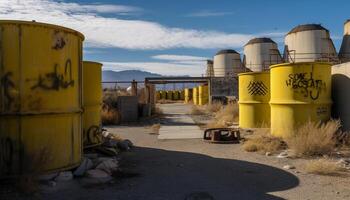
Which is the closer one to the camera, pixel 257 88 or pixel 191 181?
pixel 191 181

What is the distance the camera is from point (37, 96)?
25.3 feet

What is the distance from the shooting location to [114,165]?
31.1 feet

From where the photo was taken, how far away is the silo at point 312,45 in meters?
41.1

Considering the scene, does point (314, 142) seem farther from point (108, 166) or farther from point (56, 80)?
point (56, 80)

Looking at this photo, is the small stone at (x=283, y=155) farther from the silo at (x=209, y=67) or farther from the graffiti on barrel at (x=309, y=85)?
the silo at (x=209, y=67)

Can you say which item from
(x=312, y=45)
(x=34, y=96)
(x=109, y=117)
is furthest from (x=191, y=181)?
(x=312, y=45)

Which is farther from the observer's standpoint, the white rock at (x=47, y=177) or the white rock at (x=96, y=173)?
the white rock at (x=96, y=173)

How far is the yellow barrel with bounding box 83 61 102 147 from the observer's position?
11.4m

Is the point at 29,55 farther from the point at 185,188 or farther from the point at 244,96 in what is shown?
the point at 244,96

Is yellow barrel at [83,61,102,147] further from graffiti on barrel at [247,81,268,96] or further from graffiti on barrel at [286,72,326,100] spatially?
graffiti on barrel at [247,81,268,96]

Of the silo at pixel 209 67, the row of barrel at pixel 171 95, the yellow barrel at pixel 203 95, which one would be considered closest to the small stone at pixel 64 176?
the yellow barrel at pixel 203 95

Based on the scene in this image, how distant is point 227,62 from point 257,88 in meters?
42.2

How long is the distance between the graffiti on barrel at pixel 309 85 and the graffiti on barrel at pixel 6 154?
28.8 ft

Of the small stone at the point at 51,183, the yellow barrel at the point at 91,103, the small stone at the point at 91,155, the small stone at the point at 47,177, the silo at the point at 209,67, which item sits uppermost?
the silo at the point at 209,67
